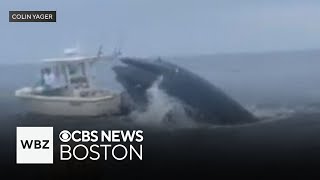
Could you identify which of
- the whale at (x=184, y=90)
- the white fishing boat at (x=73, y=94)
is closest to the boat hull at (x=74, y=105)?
the white fishing boat at (x=73, y=94)

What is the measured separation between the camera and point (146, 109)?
2537 mm

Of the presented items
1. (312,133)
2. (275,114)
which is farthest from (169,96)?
(312,133)

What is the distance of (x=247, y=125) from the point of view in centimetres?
253

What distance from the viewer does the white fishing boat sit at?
2.48 metres

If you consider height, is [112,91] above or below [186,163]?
above

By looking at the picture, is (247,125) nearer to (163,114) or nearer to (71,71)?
(163,114)

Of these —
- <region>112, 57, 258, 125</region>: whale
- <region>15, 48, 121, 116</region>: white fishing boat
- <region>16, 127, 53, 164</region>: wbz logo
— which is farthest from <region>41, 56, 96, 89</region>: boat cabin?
<region>16, 127, 53, 164</region>: wbz logo

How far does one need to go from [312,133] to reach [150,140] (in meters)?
0.75

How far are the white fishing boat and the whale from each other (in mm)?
83

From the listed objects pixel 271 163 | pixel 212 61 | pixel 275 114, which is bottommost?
pixel 271 163

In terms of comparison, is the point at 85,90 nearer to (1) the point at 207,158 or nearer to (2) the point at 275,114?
(1) the point at 207,158

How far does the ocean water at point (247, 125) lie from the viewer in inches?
98.0

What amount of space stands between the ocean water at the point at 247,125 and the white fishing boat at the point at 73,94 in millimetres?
37

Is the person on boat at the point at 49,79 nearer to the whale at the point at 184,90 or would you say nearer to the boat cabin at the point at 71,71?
the boat cabin at the point at 71,71
